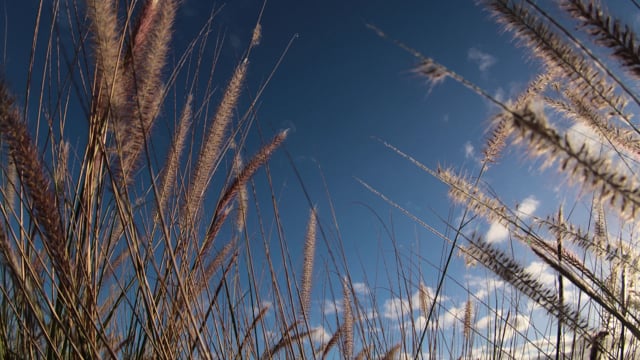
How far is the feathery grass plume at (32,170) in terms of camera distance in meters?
0.78

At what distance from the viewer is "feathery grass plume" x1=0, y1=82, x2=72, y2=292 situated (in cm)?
78

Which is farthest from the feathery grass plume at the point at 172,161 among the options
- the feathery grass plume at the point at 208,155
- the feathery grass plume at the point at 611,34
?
the feathery grass plume at the point at 611,34

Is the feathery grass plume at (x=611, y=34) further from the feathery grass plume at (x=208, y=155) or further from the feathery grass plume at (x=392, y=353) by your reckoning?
the feathery grass plume at (x=392, y=353)

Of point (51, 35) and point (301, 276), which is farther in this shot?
point (301, 276)

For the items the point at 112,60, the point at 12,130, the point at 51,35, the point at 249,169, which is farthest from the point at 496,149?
the point at 51,35

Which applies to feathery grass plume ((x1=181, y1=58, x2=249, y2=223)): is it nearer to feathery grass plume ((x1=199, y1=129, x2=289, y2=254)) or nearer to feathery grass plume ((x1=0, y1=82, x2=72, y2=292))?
feathery grass plume ((x1=199, y1=129, x2=289, y2=254))

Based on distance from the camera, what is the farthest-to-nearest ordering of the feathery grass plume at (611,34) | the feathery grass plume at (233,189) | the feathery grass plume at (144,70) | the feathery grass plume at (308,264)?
the feathery grass plume at (308,264), the feathery grass plume at (233,189), the feathery grass plume at (144,70), the feathery grass plume at (611,34)

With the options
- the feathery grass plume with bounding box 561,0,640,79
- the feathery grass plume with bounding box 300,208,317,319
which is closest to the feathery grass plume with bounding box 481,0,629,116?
the feathery grass plume with bounding box 561,0,640,79

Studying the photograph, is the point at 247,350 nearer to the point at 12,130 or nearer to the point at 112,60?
the point at 112,60

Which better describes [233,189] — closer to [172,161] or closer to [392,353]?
[172,161]

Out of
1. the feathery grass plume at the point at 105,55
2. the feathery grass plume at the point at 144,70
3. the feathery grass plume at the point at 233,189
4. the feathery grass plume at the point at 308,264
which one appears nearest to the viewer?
the feathery grass plume at the point at 105,55

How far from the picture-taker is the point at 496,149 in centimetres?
131

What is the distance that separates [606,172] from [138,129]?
1.08m

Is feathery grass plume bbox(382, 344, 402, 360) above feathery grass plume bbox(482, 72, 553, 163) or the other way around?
the other way around
